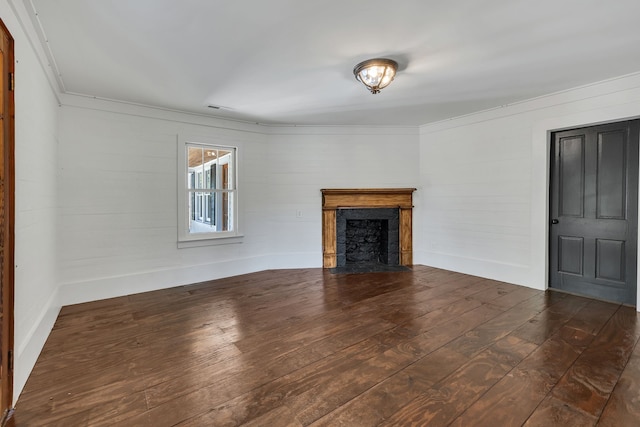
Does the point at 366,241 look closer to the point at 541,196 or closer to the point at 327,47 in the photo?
the point at 541,196

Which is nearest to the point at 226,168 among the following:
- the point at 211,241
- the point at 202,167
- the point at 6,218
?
the point at 202,167

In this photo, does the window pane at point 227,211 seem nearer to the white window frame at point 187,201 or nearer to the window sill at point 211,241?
the white window frame at point 187,201

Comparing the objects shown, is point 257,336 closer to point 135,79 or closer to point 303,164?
point 135,79

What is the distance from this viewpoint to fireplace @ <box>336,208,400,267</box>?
531 centimetres

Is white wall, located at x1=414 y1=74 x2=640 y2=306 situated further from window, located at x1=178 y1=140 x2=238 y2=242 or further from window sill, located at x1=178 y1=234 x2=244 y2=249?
window, located at x1=178 y1=140 x2=238 y2=242

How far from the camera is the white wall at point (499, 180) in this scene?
3553 millimetres

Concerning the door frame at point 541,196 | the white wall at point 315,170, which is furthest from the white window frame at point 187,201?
the door frame at point 541,196

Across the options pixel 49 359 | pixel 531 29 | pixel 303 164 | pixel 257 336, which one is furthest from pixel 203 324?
pixel 531 29

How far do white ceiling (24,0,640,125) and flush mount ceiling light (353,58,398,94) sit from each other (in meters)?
0.07

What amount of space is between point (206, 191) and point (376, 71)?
9.90 feet

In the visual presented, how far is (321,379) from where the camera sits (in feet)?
6.60

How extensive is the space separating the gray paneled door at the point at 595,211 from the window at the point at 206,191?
447 centimetres

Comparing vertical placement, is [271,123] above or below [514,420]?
above

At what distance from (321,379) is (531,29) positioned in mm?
2934
